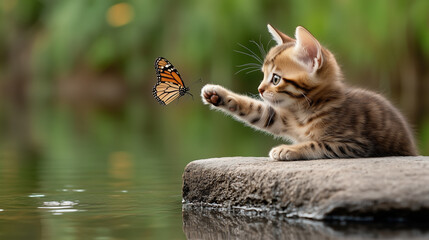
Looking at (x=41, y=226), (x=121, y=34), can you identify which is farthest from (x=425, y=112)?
(x=41, y=226)

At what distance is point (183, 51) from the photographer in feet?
35.8

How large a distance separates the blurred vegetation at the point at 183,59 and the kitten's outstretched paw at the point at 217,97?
157 cm

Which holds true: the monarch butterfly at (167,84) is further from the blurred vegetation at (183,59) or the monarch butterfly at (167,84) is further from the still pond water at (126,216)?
the blurred vegetation at (183,59)

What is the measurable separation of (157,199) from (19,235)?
1.01m

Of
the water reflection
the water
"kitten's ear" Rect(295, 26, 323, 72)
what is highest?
"kitten's ear" Rect(295, 26, 323, 72)

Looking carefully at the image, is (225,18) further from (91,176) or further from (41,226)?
(41,226)

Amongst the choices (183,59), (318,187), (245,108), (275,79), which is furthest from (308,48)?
(183,59)

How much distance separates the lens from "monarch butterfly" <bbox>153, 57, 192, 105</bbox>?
373 centimetres

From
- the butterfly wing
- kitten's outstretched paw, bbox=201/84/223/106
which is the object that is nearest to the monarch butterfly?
the butterfly wing

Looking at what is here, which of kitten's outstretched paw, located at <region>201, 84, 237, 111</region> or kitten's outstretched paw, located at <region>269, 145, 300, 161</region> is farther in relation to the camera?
kitten's outstretched paw, located at <region>201, 84, 237, 111</region>

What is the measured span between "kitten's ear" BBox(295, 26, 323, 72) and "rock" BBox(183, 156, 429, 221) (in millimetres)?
437

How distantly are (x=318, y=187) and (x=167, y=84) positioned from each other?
1.17 metres

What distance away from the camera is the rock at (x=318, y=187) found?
2.76 m

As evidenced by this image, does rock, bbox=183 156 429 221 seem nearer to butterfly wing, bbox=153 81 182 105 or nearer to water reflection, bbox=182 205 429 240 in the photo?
water reflection, bbox=182 205 429 240
